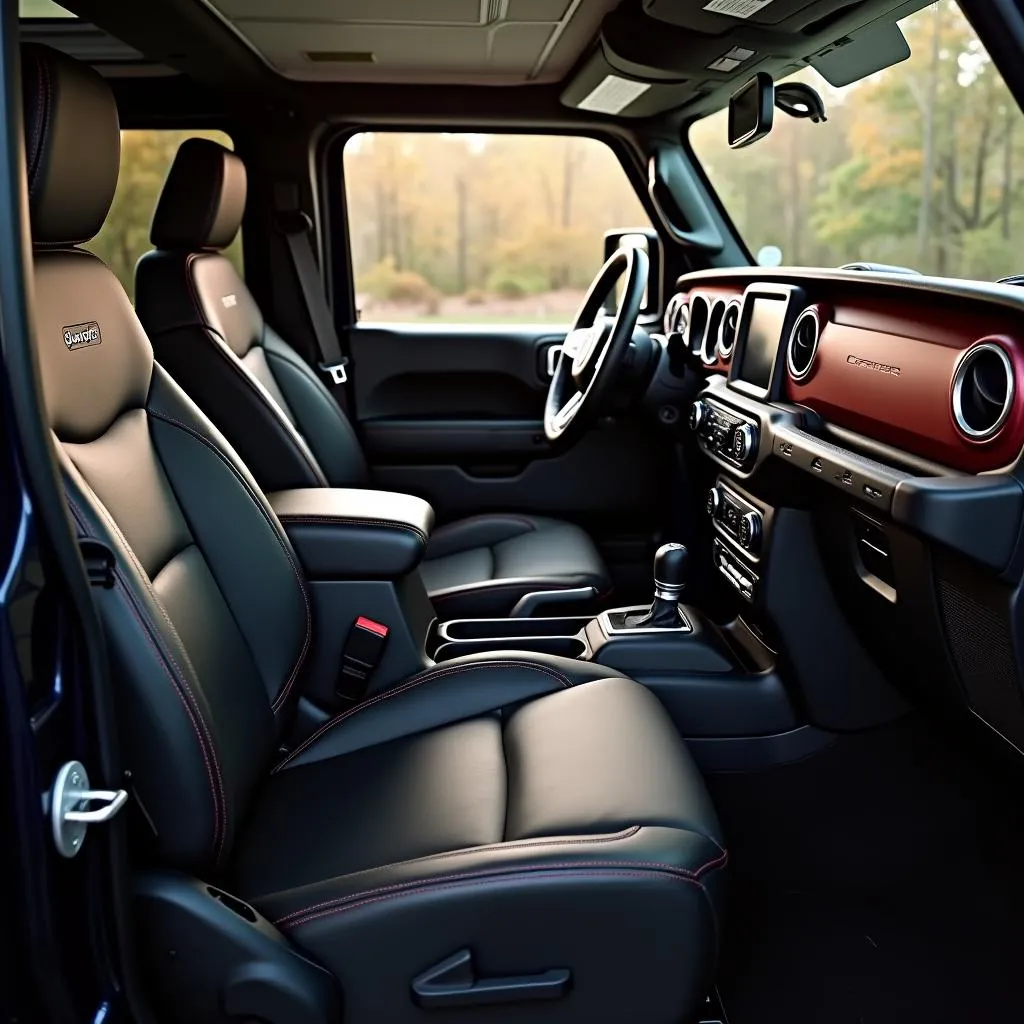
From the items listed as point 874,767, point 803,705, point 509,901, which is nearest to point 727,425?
point 803,705

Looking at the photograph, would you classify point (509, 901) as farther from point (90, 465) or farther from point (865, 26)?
point (865, 26)


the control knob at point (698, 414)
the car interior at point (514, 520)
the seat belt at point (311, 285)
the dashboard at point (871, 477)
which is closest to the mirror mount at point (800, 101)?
the car interior at point (514, 520)

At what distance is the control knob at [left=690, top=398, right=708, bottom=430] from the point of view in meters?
2.31

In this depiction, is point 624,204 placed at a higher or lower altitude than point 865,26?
lower

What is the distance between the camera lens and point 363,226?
3.42 metres

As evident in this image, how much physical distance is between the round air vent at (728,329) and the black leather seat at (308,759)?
0.97m

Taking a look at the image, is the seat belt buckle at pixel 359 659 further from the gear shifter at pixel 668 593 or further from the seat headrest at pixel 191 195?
the seat headrest at pixel 191 195

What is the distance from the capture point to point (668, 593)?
223 cm

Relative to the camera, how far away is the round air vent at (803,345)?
1.87 meters

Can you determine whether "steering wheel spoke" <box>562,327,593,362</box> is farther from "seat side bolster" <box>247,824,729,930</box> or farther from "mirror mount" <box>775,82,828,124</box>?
"seat side bolster" <box>247,824,729,930</box>

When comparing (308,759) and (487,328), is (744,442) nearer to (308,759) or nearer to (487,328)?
(308,759)

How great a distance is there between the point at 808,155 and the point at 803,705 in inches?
69.0

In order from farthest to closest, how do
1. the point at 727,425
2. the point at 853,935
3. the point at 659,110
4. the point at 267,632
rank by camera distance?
1. the point at 659,110
2. the point at 727,425
3. the point at 853,935
4. the point at 267,632

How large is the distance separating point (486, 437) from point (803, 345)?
1544 mm
